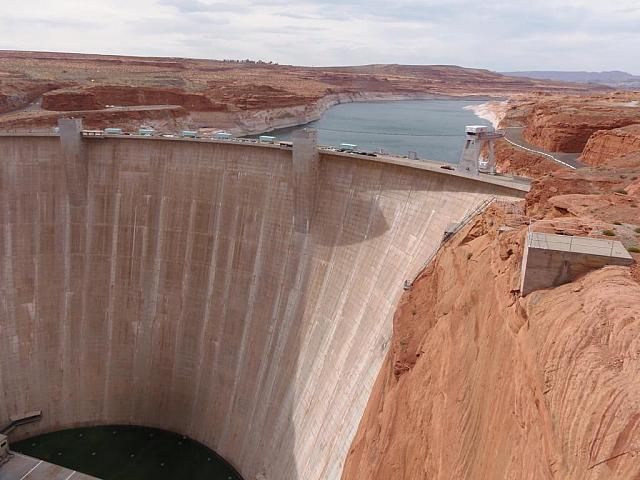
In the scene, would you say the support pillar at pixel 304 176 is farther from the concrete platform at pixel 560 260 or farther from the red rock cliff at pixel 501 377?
the concrete platform at pixel 560 260

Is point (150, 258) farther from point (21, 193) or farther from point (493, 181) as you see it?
point (493, 181)

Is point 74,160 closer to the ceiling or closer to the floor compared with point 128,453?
closer to the ceiling

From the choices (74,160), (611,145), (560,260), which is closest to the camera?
(560,260)

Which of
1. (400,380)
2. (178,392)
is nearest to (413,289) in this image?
(400,380)

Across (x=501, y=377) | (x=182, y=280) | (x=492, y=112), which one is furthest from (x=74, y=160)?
(x=492, y=112)

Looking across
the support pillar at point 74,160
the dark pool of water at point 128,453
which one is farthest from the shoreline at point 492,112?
the dark pool of water at point 128,453

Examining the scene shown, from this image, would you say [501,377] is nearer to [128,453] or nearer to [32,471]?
[32,471]

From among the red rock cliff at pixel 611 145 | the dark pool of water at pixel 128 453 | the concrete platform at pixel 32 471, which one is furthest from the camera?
the red rock cliff at pixel 611 145
